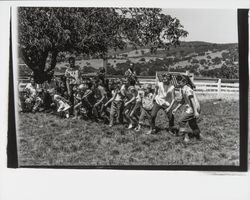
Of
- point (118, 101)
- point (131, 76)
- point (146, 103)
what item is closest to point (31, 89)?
point (118, 101)

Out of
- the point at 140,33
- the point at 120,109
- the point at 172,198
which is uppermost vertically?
the point at 140,33

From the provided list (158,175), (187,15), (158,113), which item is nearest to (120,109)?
(158,113)

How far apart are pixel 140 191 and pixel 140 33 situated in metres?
1.79

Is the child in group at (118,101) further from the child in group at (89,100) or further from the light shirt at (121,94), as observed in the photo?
the child in group at (89,100)

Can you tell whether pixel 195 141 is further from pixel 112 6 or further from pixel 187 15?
pixel 112 6

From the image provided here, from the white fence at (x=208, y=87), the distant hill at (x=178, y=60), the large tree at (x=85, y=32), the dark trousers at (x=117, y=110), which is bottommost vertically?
the dark trousers at (x=117, y=110)

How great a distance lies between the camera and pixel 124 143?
19.8ft

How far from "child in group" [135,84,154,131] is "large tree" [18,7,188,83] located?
0.49 metres

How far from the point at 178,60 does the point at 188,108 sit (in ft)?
1.83

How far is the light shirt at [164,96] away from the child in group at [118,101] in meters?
0.39

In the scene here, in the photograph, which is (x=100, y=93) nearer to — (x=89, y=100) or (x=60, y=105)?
(x=89, y=100)

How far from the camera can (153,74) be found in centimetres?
603

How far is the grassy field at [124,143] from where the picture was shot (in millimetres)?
5988

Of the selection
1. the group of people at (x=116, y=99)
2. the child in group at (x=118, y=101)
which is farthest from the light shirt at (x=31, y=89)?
the child in group at (x=118, y=101)
